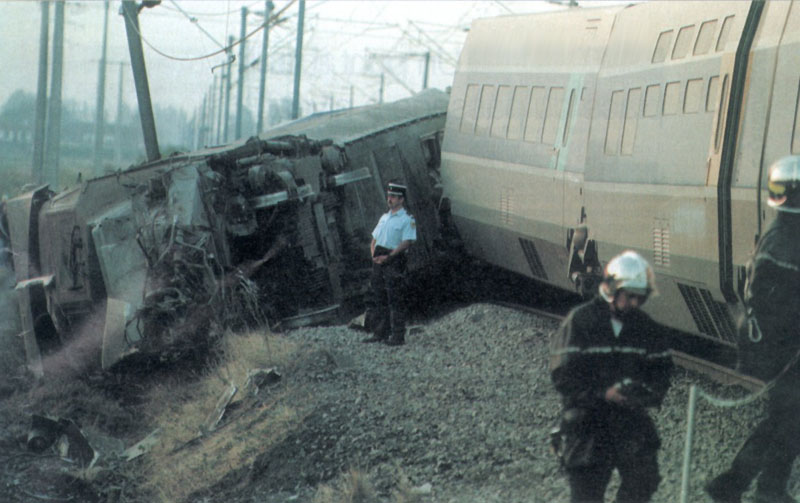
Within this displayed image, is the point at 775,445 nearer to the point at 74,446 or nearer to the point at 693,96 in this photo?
the point at 693,96

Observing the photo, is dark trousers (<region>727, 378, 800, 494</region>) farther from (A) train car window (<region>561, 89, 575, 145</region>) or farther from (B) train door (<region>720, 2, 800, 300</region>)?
(A) train car window (<region>561, 89, 575, 145</region>)

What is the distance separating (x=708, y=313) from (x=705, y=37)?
2.32 metres

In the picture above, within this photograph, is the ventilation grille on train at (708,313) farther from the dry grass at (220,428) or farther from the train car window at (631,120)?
the dry grass at (220,428)

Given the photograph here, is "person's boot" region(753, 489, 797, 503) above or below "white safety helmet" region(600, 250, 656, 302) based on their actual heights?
below

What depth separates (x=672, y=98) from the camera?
8.83m

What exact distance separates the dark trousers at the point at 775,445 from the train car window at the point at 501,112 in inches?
292

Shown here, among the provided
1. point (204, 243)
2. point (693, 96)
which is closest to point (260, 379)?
point (204, 243)

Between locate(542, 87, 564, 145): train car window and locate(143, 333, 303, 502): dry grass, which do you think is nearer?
locate(143, 333, 303, 502): dry grass

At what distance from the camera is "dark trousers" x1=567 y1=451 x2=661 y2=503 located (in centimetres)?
465

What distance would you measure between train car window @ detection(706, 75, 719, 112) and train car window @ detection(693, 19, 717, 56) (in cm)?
37

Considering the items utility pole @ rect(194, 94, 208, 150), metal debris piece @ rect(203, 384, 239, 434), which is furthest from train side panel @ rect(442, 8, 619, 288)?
utility pole @ rect(194, 94, 208, 150)

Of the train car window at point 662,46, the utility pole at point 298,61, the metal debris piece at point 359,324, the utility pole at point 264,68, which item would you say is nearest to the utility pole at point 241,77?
the utility pole at point 264,68

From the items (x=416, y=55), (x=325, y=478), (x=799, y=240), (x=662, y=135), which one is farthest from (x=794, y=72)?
(x=416, y=55)

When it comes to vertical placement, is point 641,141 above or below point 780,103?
below
